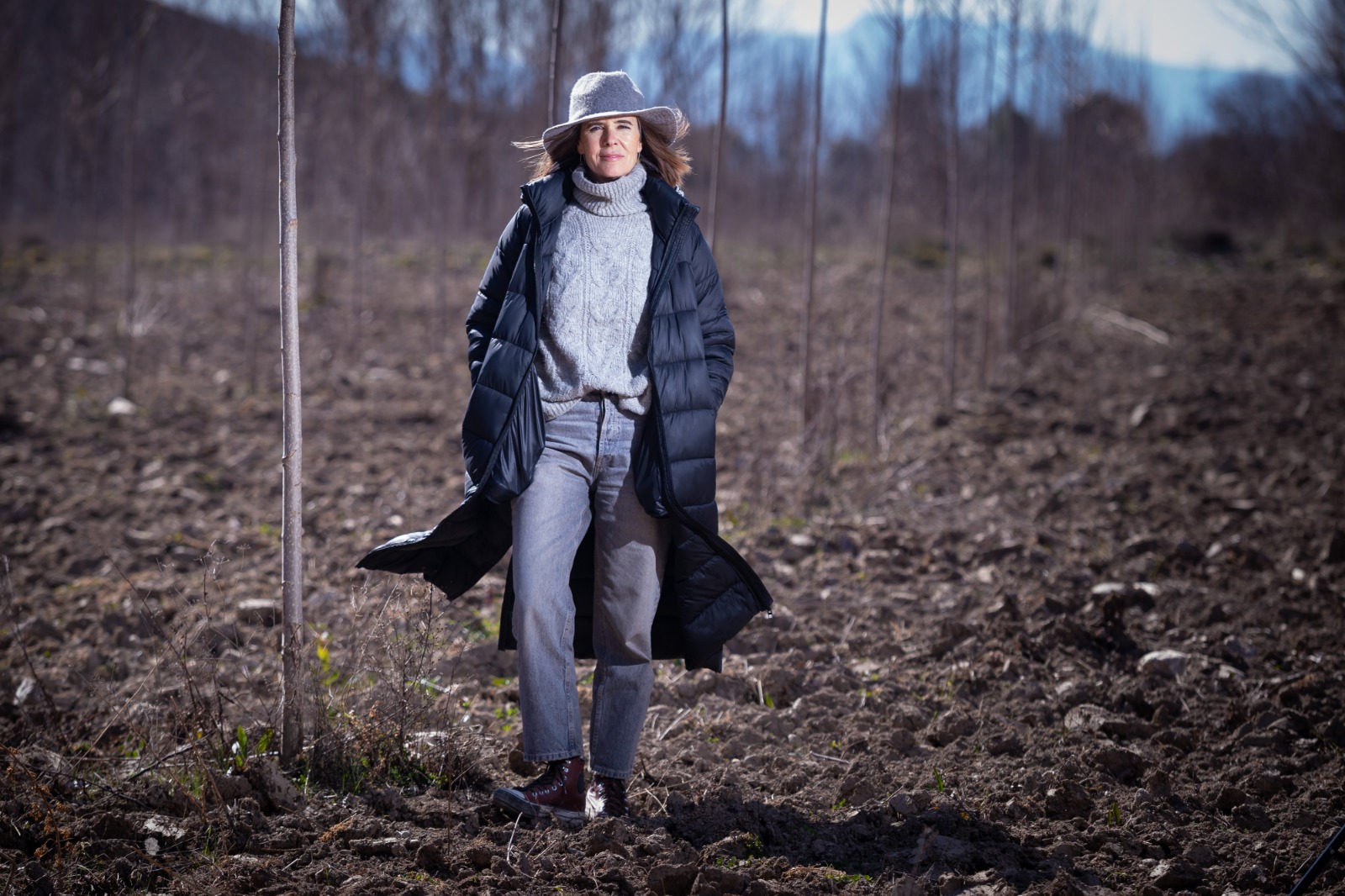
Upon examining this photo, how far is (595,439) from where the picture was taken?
259 cm

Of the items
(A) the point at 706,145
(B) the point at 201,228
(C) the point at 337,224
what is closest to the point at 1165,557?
(A) the point at 706,145

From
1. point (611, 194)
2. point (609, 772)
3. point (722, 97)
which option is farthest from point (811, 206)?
point (609, 772)

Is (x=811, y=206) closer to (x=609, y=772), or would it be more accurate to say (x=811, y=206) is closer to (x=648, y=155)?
(x=648, y=155)

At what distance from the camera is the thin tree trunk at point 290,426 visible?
264 cm

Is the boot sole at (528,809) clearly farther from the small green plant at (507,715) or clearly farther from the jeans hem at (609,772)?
the small green plant at (507,715)

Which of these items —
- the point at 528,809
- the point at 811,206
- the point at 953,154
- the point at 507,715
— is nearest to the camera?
the point at 528,809

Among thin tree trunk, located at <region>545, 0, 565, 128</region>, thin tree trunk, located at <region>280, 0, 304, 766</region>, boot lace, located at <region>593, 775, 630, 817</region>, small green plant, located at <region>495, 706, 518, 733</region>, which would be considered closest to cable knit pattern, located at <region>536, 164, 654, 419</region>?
thin tree trunk, located at <region>280, 0, 304, 766</region>

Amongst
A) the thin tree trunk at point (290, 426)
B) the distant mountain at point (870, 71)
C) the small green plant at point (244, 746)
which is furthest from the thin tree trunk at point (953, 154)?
the small green plant at point (244, 746)

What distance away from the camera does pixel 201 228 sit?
25.3 m

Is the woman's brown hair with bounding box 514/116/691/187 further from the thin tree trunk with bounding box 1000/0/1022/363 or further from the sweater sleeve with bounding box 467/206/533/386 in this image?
the thin tree trunk with bounding box 1000/0/1022/363

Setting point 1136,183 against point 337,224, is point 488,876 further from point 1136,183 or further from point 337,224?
point 337,224

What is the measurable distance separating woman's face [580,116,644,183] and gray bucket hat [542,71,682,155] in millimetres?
28

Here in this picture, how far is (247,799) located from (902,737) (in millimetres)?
1779

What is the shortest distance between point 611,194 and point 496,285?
13.9 inches
